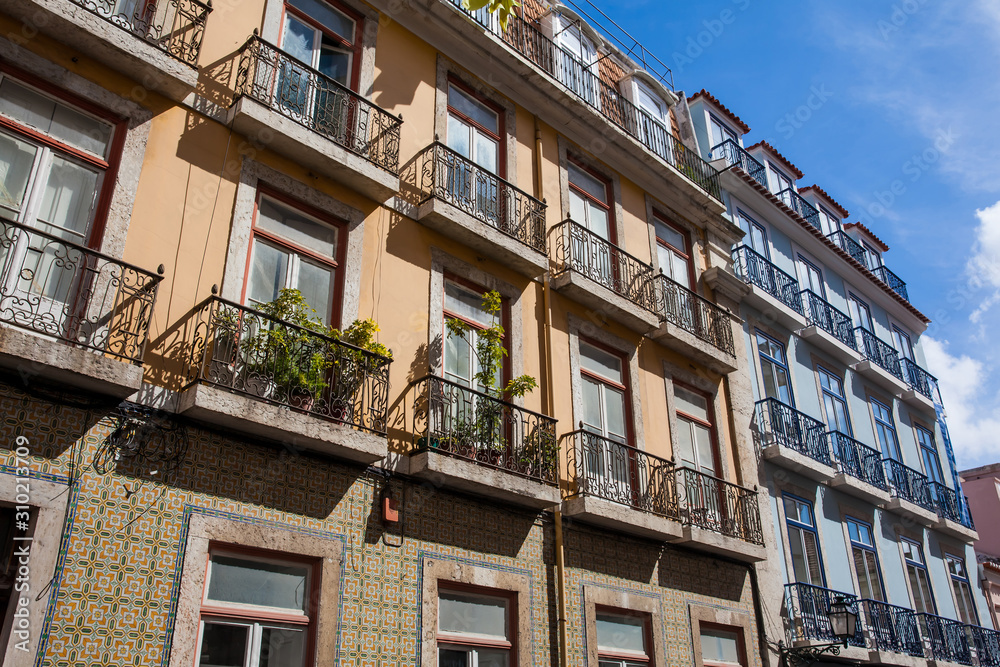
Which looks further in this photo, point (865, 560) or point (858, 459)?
point (858, 459)

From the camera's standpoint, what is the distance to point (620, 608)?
972cm

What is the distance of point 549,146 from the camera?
1214 cm

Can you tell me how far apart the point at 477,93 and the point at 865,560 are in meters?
10.4

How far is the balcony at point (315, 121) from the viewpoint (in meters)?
8.12

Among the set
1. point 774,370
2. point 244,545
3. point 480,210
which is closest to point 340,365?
point 244,545

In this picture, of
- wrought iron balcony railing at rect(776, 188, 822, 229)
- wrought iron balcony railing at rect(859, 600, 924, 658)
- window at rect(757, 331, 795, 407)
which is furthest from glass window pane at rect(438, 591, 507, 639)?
wrought iron balcony railing at rect(776, 188, 822, 229)

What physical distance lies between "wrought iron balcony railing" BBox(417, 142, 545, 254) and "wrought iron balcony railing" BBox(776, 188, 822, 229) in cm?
935

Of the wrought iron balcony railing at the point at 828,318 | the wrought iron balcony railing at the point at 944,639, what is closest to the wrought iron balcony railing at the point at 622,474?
the wrought iron balcony railing at the point at 828,318

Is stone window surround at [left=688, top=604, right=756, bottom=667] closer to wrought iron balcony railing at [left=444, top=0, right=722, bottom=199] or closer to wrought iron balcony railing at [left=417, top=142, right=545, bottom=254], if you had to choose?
wrought iron balcony railing at [left=417, top=142, right=545, bottom=254]

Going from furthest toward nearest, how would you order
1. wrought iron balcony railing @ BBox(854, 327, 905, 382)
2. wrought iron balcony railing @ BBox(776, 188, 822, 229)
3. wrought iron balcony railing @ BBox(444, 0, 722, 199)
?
wrought iron balcony railing @ BBox(776, 188, 822, 229) → wrought iron balcony railing @ BBox(854, 327, 905, 382) → wrought iron balcony railing @ BBox(444, 0, 722, 199)

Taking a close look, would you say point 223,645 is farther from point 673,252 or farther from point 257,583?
point 673,252

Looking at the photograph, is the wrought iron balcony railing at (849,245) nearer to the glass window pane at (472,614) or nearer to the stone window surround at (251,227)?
the stone window surround at (251,227)

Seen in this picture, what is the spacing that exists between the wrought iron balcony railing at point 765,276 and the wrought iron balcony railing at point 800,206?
3010mm

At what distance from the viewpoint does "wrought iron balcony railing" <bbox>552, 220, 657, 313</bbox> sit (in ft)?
37.0
